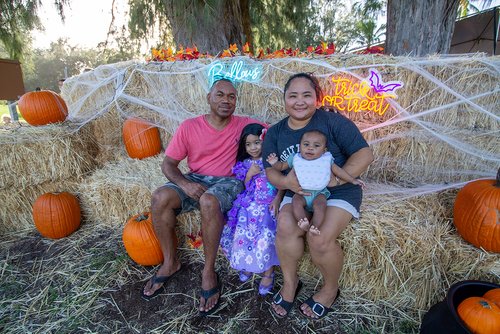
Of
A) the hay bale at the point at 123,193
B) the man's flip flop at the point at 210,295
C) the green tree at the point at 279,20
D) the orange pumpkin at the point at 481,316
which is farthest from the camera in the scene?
the green tree at the point at 279,20

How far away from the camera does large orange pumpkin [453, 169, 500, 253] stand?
182cm

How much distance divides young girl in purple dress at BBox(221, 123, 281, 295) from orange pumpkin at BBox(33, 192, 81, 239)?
70.9 inches

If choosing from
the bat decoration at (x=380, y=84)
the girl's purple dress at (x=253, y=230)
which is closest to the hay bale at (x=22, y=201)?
the girl's purple dress at (x=253, y=230)

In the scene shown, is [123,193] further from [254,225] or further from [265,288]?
[265,288]

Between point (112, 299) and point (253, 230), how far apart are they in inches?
46.3

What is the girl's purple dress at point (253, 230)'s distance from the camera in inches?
79.8

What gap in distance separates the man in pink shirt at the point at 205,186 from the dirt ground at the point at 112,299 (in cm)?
12

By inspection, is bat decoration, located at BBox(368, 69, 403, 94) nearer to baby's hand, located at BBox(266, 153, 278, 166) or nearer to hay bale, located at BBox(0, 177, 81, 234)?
baby's hand, located at BBox(266, 153, 278, 166)

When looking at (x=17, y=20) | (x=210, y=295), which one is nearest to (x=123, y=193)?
(x=210, y=295)

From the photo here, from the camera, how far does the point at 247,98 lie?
10.4 ft

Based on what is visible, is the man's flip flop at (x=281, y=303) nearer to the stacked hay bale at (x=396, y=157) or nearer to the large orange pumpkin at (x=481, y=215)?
the stacked hay bale at (x=396, y=157)

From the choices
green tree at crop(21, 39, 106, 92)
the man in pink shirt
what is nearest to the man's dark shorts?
the man in pink shirt

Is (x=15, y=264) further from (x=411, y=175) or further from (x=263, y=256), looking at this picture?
(x=411, y=175)

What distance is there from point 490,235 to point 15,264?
3.77 m
